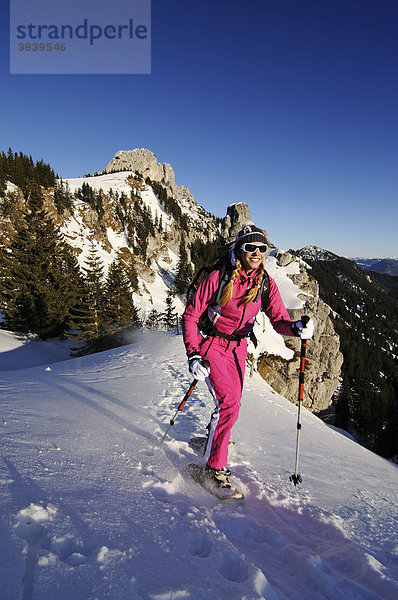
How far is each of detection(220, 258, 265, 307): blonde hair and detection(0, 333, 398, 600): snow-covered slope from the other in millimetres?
2371

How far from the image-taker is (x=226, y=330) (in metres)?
4.01

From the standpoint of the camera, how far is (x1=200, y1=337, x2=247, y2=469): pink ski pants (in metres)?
3.64

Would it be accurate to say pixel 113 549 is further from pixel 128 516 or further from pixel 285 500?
pixel 285 500

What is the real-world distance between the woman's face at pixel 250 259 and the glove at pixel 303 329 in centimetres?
108

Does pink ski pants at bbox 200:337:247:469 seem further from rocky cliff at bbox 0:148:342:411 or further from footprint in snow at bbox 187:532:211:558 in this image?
rocky cliff at bbox 0:148:342:411

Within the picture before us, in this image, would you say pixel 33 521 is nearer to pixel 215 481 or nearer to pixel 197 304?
pixel 215 481

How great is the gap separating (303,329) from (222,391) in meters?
1.52

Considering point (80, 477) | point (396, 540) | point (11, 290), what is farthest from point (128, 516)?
point (11, 290)

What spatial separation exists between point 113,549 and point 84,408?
371 centimetres

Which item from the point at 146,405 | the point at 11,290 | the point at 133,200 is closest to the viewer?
the point at 146,405

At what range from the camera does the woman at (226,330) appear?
12.1ft

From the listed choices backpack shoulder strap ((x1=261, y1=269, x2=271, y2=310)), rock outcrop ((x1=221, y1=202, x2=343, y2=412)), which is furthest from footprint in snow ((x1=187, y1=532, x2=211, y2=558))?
rock outcrop ((x1=221, y1=202, x2=343, y2=412))

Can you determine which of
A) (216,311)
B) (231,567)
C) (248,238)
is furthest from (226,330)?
(231,567)

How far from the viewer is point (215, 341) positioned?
396 cm
